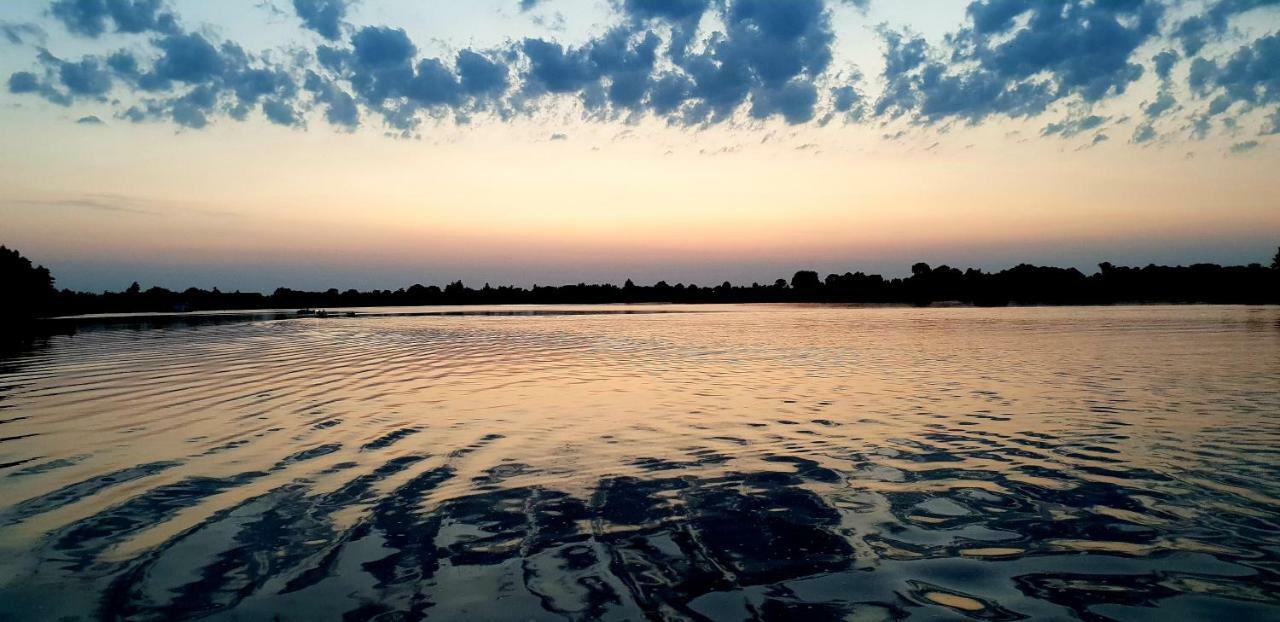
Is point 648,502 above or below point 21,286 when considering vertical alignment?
below

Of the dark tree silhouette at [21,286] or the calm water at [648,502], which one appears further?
the dark tree silhouette at [21,286]

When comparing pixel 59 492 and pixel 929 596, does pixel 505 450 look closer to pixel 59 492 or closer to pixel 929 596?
pixel 59 492

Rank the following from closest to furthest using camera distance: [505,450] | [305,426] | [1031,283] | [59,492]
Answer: [59,492], [505,450], [305,426], [1031,283]

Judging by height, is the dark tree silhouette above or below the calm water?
above

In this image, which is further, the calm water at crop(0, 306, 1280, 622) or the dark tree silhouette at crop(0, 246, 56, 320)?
the dark tree silhouette at crop(0, 246, 56, 320)

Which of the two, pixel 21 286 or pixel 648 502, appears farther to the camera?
pixel 21 286

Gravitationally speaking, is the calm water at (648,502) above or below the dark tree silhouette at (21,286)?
below

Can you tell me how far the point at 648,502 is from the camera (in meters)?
8.88

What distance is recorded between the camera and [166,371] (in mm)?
26031

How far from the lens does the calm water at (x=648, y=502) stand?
595 centimetres

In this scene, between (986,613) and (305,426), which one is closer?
(986,613)

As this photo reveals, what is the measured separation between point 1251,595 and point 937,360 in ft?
80.8

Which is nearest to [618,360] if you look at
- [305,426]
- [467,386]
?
[467,386]

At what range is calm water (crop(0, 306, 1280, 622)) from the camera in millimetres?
5945
